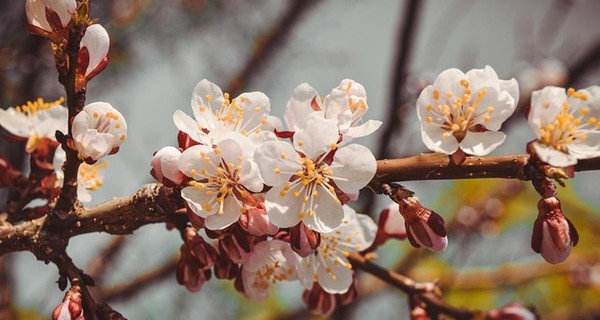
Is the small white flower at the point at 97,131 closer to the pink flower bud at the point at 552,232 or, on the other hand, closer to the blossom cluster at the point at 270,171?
the blossom cluster at the point at 270,171

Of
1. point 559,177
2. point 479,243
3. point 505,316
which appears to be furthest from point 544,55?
point 559,177

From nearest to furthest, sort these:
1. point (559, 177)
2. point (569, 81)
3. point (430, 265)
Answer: point (559, 177)
point (569, 81)
point (430, 265)

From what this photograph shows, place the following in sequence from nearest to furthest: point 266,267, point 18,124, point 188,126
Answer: point 188,126
point 266,267
point 18,124

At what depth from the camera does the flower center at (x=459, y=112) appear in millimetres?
821

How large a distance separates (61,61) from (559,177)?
643 millimetres

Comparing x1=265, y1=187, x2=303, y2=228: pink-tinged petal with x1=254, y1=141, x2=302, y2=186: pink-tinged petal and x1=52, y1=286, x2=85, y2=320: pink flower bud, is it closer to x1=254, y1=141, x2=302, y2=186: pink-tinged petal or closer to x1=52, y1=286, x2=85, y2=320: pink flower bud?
x1=254, y1=141, x2=302, y2=186: pink-tinged petal

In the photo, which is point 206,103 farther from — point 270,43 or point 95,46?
point 270,43

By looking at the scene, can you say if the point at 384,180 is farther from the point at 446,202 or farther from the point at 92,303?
the point at 446,202

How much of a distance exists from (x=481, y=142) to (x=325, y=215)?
23 cm

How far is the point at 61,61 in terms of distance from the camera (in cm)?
78

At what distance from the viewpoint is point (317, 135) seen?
768mm

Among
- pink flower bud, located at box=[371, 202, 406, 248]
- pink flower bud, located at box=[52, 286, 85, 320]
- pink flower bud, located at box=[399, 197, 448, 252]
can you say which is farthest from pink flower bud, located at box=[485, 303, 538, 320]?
pink flower bud, located at box=[52, 286, 85, 320]

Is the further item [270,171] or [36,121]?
[36,121]

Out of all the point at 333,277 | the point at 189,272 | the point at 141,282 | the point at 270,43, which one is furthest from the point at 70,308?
the point at 270,43
